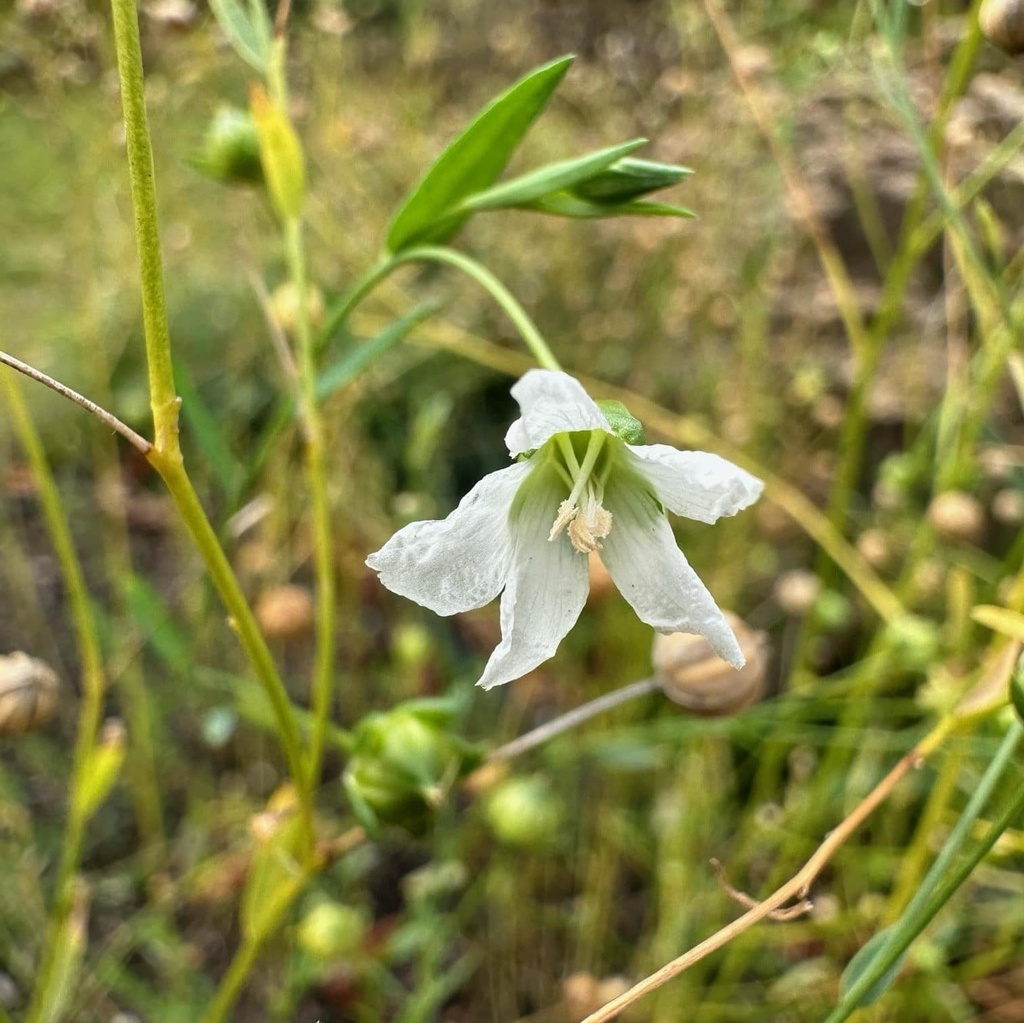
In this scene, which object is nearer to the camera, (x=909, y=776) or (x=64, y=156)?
(x=909, y=776)

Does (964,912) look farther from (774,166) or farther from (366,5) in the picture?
(366,5)

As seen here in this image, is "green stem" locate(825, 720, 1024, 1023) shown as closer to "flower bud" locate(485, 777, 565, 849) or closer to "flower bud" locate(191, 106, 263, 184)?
"flower bud" locate(485, 777, 565, 849)

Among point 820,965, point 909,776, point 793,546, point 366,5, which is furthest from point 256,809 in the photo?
point 366,5

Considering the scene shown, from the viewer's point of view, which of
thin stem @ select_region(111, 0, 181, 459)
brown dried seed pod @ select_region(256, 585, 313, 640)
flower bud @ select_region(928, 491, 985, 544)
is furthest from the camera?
brown dried seed pod @ select_region(256, 585, 313, 640)

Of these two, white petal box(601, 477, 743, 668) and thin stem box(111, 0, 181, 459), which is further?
white petal box(601, 477, 743, 668)

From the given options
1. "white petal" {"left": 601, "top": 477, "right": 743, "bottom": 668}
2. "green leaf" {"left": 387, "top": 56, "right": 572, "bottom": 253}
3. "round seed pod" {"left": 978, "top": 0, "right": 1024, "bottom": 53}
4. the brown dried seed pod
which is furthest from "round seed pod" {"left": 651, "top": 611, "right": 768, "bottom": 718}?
the brown dried seed pod

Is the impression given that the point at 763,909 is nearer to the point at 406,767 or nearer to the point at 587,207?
the point at 406,767
